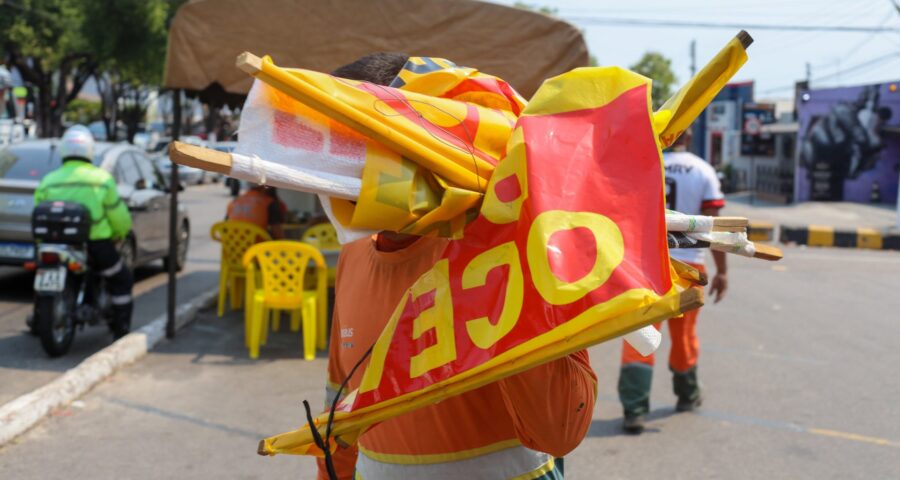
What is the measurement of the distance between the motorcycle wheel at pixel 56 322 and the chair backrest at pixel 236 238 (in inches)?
69.6

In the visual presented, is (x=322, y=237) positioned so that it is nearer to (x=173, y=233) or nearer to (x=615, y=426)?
(x=173, y=233)

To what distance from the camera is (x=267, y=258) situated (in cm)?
735

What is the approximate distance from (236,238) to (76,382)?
2.92 metres

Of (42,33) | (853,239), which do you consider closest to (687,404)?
(853,239)

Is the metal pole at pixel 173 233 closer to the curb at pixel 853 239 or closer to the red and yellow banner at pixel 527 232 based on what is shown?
the red and yellow banner at pixel 527 232

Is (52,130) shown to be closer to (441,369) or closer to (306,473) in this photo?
(306,473)

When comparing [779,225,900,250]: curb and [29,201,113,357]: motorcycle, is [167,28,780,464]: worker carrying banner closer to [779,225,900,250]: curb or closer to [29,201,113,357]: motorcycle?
[29,201,113,357]: motorcycle

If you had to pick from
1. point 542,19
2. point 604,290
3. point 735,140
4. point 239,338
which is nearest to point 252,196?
point 239,338

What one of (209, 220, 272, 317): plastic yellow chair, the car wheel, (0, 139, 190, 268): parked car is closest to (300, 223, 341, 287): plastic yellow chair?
(209, 220, 272, 317): plastic yellow chair

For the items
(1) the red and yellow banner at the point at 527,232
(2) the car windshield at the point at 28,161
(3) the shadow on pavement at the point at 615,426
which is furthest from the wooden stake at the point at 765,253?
(2) the car windshield at the point at 28,161

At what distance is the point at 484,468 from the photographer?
72.3 inches

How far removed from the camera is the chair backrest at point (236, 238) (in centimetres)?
855

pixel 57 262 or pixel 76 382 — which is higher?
pixel 57 262

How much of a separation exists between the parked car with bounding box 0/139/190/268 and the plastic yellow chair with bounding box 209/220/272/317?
3.03 feet
